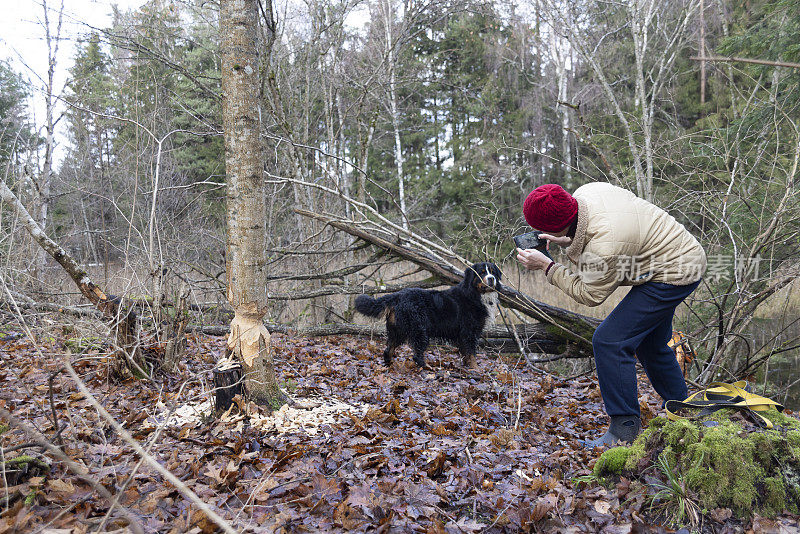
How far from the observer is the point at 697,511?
2367mm

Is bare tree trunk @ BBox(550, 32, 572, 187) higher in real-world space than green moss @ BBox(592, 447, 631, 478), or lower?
higher

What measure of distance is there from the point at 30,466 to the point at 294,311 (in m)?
6.84

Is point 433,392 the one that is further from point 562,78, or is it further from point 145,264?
point 562,78

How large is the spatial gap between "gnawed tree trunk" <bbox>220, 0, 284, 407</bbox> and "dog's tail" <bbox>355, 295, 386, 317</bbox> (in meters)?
2.13

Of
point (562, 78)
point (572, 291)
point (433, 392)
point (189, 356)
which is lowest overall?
point (433, 392)

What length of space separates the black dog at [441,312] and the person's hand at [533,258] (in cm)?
204

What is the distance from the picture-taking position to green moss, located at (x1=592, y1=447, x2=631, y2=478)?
274 centimetres

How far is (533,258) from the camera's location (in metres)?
3.49

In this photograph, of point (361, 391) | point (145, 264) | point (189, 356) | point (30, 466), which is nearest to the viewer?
point (30, 466)

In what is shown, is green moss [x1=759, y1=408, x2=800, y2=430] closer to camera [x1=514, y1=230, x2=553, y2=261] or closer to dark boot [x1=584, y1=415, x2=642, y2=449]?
dark boot [x1=584, y1=415, x2=642, y2=449]

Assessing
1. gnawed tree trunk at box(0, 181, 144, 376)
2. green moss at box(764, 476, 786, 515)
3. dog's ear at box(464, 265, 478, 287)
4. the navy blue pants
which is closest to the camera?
green moss at box(764, 476, 786, 515)

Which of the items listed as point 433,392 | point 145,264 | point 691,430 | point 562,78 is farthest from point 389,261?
point 562,78

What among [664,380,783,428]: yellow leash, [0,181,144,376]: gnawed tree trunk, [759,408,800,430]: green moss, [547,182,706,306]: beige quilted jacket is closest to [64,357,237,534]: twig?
[547,182,706,306]: beige quilted jacket

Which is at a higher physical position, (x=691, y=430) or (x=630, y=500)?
(x=691, y=430)
